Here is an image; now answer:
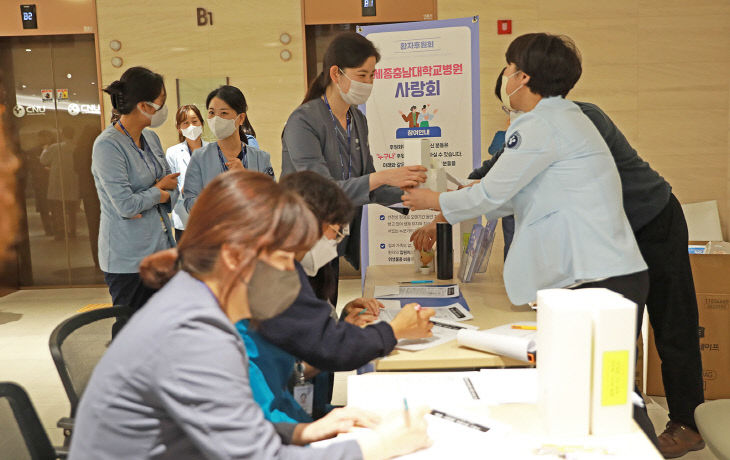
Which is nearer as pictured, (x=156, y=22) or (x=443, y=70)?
(x=443, y=70)

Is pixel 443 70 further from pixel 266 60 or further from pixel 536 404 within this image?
pixel 536 404

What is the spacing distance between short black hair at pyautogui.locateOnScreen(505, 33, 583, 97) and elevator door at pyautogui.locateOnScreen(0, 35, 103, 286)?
491 centimetres

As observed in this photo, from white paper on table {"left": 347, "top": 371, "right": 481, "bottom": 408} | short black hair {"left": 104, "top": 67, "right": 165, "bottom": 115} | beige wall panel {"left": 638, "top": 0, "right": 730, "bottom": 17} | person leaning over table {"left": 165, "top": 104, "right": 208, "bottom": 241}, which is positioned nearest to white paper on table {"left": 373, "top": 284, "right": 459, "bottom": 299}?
white paper on table {"left": 347, "top": 371, "right": 481, "bottom": 408}

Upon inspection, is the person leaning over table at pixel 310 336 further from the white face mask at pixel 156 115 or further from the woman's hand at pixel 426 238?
the white face mask at pixel 156 115

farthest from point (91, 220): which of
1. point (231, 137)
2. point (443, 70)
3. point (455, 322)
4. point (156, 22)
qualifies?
point (455, 322)

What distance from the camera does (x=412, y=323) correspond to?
6.30 ft

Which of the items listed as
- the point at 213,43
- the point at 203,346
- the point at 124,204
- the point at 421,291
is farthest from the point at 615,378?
the point at 213,43

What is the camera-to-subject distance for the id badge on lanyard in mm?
1870

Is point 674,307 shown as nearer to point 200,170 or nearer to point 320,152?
point 320,152

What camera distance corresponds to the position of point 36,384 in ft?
12.7

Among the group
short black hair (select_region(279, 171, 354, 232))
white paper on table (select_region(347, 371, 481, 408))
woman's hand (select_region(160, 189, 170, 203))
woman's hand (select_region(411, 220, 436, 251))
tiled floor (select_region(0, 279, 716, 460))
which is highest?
short black hair (select_region(279, 171, 354, 232))

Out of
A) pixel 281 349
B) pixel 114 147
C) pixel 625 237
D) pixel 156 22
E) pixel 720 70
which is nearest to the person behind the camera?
pixel 281 349

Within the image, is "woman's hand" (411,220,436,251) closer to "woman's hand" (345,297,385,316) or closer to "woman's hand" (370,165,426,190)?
"woman's hand" (370,165,426,190)

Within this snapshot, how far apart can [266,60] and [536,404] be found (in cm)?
491
